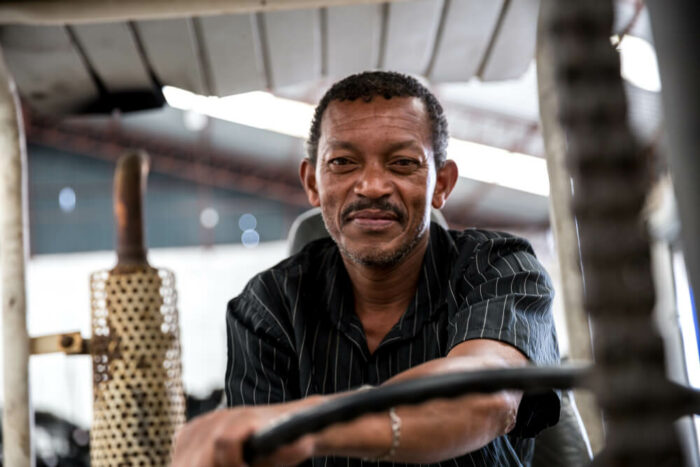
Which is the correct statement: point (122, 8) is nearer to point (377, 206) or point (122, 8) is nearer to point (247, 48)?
point (247, 48)

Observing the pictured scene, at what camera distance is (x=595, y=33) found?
238 millimetres

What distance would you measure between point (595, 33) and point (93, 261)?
1164cm

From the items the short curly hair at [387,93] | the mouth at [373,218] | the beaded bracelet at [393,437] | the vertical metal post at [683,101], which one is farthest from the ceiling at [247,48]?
the vertical metal post at [683,101]

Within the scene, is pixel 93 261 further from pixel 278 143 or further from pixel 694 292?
pixel 694 292

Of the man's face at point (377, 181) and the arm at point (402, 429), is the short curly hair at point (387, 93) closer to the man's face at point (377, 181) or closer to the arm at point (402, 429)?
the man's face at point (377, 181)

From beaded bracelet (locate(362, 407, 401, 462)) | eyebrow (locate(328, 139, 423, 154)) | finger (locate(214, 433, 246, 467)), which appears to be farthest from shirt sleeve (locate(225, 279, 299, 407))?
finger (locate(214, 433, 246, 467))

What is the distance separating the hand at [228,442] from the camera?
0.64 metres

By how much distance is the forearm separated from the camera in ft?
2.55

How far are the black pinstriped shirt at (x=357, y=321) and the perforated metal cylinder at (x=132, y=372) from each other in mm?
181

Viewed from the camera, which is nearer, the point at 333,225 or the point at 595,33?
the point at 595,33

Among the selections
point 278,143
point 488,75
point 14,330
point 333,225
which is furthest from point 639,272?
point 278,143

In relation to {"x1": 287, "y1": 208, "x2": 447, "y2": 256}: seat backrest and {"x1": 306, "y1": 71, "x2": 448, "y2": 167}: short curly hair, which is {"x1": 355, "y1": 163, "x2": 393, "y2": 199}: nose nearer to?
{"x1": 306, "y1": 71, "x2": 448, "y2": 167}: short curly hair

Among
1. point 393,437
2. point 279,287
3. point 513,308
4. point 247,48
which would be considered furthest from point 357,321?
point 393,437

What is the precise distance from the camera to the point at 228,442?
0.65 metres
